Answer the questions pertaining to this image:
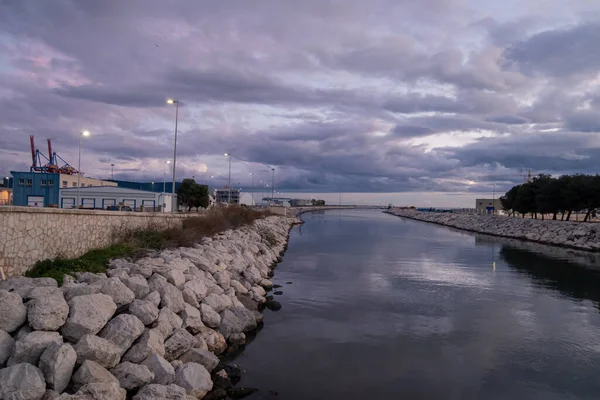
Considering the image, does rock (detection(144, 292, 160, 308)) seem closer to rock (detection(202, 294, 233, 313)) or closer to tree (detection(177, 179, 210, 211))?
rock (detection(202, 294, 233, 313))

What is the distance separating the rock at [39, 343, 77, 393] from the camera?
703 cm

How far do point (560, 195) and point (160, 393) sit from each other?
59262 millimetres

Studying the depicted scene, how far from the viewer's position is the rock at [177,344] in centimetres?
934

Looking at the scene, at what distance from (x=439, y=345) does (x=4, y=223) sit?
11106mm

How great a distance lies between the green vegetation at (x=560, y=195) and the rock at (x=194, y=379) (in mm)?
54687

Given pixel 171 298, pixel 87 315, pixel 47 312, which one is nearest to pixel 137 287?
Result: pixel 171 298

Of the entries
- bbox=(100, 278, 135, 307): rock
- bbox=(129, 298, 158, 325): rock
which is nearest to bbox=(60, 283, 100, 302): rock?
bbox=(100, 278, 135, 307): rock

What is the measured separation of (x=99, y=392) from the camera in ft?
22.4

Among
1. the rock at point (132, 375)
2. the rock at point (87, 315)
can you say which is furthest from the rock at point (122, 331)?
the rock at point (132, 375)

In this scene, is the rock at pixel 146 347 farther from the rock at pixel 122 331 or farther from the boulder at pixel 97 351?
the boulder at pixel 97 351

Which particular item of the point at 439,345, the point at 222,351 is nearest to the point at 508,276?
the point at 439,345

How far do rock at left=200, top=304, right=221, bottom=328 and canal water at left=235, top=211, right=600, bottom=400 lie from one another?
97 centimetres

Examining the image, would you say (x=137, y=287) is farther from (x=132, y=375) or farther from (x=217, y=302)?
(x=132, y=375)

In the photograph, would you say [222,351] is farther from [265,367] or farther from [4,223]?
[4,223]
